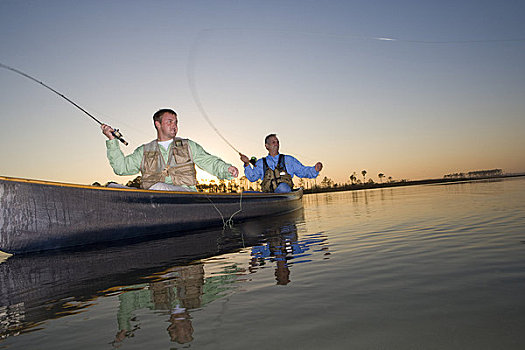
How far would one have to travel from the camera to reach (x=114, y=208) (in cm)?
670

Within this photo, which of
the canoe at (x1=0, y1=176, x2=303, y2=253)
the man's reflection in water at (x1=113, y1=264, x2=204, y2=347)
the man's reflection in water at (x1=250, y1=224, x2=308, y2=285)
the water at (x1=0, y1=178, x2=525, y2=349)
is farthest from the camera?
the canoe at (x1=0, y1=176, x2=303, y2=253)

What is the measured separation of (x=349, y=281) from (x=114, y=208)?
18.0ft

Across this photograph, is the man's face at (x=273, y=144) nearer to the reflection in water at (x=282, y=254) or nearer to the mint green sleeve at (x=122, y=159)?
the mint green sleeve at (x=122, y=159)

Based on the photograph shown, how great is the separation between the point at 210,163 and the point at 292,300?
6768 mm

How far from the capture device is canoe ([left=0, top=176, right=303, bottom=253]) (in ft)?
18.6

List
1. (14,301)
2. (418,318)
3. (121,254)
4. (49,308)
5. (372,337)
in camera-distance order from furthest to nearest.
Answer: (121,254), (14,301), (49,308), (418,318), (372,337)

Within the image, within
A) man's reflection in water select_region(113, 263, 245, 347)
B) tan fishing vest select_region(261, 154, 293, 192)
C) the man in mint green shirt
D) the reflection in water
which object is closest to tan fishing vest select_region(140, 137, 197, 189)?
the man in mint green shirt

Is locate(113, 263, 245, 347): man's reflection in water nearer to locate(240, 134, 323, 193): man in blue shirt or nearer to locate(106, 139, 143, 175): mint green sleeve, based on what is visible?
locate(106, 139, 143, 175): mint green sleeve

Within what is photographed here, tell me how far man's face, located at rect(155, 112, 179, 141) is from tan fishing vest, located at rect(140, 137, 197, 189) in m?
0.19

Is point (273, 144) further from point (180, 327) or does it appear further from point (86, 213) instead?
point (180, 327)

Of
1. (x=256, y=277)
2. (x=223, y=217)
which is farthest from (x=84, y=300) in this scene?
(x=223, y=217)

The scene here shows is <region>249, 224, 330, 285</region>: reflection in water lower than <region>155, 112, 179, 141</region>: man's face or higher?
lower

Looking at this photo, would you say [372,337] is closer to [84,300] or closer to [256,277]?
[256,277]

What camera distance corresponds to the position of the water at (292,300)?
154cm
